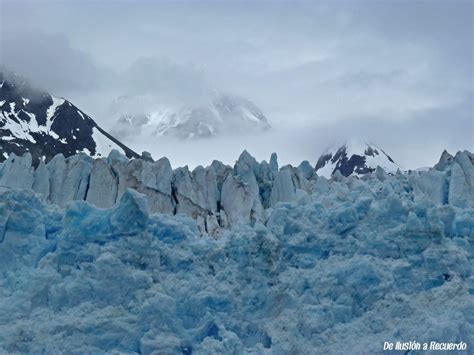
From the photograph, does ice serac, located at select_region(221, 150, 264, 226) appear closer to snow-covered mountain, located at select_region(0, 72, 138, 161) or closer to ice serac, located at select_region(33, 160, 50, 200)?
ice serac, located at select_region(33, 160, 50, 200)

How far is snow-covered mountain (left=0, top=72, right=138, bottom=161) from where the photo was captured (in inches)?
2618

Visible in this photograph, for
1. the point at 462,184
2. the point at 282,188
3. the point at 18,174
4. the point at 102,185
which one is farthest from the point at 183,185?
the point at 462,184

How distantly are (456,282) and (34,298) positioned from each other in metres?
9.03

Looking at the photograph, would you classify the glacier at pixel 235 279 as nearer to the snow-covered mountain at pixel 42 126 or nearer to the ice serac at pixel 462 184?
the ice serac at pixel 462 184

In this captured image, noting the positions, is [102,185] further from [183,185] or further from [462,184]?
[462,184]

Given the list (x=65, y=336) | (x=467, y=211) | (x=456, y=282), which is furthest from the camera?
(x=467, y=211)

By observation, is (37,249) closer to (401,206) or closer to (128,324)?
(128,324)

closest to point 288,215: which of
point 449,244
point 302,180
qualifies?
point 449,244

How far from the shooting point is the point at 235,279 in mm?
15727

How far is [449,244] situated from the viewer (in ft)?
52.7

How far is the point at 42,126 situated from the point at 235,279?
2412 inches

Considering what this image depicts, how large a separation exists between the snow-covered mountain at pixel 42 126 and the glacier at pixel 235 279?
1881 inches

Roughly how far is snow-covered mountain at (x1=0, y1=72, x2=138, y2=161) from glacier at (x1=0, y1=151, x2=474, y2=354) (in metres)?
47.8

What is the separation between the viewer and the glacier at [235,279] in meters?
14.5
